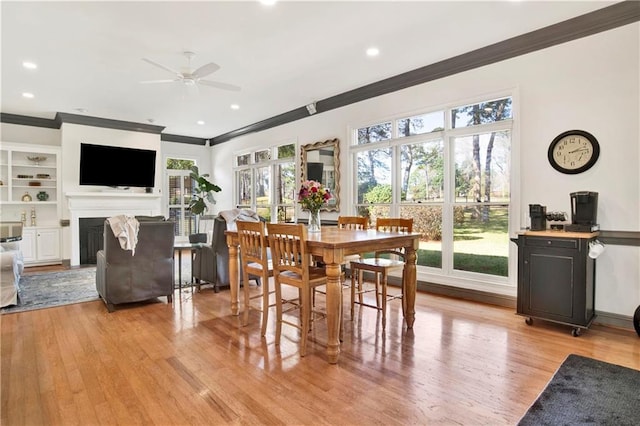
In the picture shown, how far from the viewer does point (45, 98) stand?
5719mm

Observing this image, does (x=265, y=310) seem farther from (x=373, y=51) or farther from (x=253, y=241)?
(x=373, y=51)

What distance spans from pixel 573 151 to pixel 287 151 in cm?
483

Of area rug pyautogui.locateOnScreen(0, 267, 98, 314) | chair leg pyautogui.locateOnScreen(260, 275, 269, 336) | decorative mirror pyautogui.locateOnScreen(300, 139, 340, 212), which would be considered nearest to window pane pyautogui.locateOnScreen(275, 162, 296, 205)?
decorative mirror pyautogui.locateOnScreen(300, 139, 340, 212)

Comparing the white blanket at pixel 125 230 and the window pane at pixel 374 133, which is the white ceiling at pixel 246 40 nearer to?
the window pane at pixel 374 133

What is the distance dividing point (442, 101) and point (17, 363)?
4.92 metres

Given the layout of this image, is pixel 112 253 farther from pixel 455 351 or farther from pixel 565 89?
pixel 565 89

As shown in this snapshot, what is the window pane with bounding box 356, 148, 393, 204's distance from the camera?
519 centimetres

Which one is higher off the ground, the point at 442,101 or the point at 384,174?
the point at 442,101

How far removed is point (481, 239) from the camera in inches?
166

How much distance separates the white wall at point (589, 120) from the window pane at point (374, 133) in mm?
1055

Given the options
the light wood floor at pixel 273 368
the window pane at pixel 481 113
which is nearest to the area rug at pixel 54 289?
the light wood floor at pixel 273 368

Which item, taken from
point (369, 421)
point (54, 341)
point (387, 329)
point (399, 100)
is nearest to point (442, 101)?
point (399, 100)

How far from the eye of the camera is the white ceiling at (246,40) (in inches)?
124

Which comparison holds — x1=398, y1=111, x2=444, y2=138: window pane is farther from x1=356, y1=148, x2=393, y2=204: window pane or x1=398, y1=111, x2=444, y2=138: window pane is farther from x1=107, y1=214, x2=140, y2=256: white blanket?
x1=107, y1=214, x2=140, y2=256: white blanket
